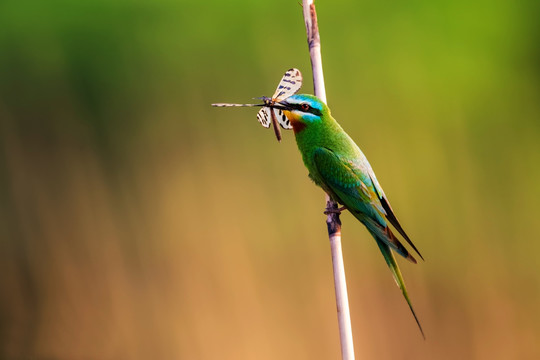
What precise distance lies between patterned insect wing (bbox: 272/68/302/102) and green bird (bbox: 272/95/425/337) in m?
0.03

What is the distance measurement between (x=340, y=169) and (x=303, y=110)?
187 mm

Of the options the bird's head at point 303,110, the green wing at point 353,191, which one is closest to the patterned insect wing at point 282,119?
the bird's head at point 303,110

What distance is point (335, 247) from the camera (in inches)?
46.3

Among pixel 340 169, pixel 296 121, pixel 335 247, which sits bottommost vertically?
pixel 335 247

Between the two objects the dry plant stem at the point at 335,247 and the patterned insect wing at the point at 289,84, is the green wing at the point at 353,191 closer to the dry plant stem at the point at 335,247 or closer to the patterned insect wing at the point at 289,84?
the dry plant stem at the point at 335,247

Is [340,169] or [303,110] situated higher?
[303,110]

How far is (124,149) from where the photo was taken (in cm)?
Result: 209

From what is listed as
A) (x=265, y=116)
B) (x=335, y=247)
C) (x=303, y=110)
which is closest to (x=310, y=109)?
(x=303, y=110)

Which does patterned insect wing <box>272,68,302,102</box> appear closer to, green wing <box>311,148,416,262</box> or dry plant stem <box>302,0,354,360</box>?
dry plant stem <box>302,0,354,360</box>

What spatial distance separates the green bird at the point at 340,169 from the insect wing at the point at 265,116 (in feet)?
0.12

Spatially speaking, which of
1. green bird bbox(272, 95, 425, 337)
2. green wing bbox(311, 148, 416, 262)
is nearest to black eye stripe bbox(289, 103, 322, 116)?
green bird bbox(272, 95, 425, 337)

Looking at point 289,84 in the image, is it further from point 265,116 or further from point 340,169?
point 340,169

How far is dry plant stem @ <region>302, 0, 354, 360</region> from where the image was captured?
3.59ft

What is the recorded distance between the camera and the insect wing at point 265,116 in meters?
1.21
